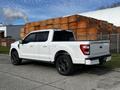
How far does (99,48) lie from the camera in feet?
28.3

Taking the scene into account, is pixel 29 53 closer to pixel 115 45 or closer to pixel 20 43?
pixel 20 43

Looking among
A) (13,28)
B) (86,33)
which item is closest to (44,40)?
(86,33)

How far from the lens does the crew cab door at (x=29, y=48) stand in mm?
10328

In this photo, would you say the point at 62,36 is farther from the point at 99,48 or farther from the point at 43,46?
the point at 99,48

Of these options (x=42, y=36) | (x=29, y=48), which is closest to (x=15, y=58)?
(x=29, y=48)

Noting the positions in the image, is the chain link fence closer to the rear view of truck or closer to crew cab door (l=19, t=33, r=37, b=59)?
crew cab door (l=19, t=33, r=37, b=59)

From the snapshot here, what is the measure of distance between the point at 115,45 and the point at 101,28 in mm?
1805

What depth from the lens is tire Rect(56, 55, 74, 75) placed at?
8469 millimetres

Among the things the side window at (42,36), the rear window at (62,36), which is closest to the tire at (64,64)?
the rear window at (62,36)

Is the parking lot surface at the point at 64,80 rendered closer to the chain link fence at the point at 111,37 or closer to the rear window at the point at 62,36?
the rear window at the point at 62,36

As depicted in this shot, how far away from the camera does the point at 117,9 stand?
25.5m

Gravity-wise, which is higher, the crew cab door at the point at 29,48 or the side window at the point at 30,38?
the side window at the point at 30,38

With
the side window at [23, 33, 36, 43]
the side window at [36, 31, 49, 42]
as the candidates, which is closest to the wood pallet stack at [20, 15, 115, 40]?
the side window at [23, 33, 36, 43]

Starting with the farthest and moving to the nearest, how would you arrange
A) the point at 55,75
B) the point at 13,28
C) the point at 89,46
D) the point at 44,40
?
1. the point at 13,28
2. the point at 44,40
3. the point at 55,75
4. the point at 89,46
